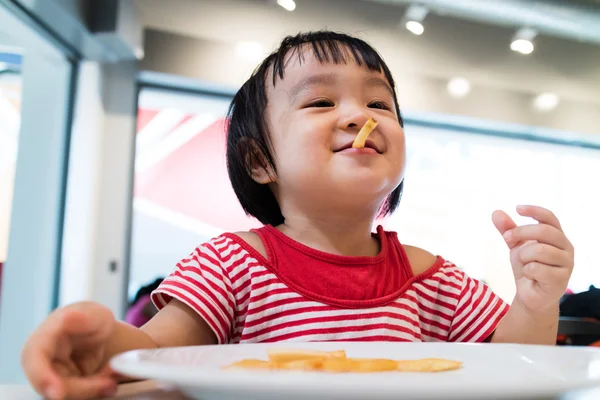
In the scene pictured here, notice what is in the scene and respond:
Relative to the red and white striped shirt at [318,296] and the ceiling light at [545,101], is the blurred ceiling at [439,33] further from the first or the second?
the red and white striped shirt at [318,296]

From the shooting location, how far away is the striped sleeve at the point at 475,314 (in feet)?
2.35

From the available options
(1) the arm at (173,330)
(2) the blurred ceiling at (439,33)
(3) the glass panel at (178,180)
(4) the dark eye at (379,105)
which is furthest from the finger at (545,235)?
(3) the glass panel at (178,180)

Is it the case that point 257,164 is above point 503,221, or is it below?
above

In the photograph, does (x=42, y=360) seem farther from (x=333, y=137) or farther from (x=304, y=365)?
(x=333, y=137)

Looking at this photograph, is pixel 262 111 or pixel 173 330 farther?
pixel 262 111

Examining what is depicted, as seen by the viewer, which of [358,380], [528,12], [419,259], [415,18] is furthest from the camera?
[415,18]

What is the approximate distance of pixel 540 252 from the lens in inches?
22.8

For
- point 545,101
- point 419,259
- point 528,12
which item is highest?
point 528,12

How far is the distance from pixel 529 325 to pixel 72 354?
0.51 m

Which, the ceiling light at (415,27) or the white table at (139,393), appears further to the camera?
the ceiling light at (415,27)

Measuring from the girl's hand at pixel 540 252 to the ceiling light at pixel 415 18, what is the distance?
2254 millimetres

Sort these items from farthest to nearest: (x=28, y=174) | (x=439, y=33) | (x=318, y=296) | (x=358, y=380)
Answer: (x=439, y=33) < (x=28, y=174) < (x=318, y=296) < (x=358, y=380)

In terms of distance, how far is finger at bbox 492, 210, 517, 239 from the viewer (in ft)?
1.98

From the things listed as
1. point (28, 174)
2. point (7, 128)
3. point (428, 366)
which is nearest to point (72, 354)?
point (428, 366)
